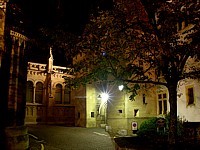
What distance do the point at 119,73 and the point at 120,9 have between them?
99.8 inches

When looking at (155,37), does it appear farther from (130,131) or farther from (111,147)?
(130,131)

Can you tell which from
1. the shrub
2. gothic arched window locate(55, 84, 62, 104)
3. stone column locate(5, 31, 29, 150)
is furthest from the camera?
gothic arched window locate(55, 84, 62, 104)

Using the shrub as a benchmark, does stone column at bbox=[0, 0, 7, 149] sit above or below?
above

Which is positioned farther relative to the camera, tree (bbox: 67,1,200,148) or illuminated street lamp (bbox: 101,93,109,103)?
illuminated street lamp (bbox: 101,93,109,103)

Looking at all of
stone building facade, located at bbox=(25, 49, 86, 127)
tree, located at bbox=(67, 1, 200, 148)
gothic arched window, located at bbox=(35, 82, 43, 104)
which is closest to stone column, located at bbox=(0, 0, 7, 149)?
tree, located at bbox=(67, 1, 200, 148)

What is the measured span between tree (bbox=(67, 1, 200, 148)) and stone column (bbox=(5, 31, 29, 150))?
5172 millimetres

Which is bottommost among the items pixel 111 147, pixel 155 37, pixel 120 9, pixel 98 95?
pixel 111 147

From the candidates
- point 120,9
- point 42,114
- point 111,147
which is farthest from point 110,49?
point 42,114

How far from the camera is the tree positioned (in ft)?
26.6

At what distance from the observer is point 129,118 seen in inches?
824

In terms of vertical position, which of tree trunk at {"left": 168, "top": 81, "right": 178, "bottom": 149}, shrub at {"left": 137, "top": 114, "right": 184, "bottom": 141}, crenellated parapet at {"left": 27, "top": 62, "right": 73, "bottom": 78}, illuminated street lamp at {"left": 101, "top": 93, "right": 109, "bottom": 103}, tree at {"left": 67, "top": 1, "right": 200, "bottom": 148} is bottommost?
shrub at {"left": 137, "top": 114, "right": 184, "bottom": 141}

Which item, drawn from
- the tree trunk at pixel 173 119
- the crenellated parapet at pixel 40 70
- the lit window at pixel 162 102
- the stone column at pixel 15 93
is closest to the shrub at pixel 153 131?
the tree trunk at pixel 173 119

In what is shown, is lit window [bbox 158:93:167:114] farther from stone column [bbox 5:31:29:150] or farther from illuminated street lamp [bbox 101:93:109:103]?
stone column [bbox 5:31:29:150]

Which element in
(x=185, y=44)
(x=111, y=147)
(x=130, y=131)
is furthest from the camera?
(x=130, y=131)
